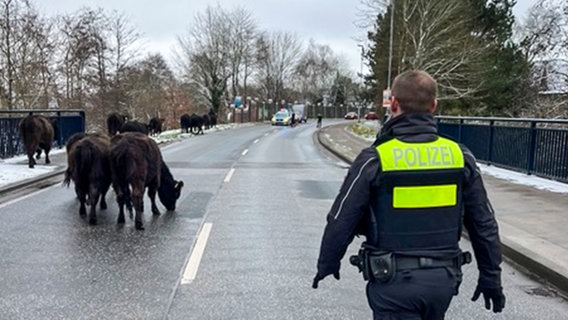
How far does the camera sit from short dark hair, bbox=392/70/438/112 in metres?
2.67

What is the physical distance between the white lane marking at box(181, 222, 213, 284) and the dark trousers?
307cm

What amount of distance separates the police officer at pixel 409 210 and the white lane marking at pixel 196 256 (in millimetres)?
3010

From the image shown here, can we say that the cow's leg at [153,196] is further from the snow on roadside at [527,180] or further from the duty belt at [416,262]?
the snow on roadside at [527,180]

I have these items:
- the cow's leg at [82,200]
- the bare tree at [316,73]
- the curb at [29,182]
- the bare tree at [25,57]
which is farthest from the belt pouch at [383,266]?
the bare tree at [316,73]

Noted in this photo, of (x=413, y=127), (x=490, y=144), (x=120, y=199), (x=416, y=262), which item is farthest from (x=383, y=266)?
(x=490, y=144)

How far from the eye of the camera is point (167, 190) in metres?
8.89

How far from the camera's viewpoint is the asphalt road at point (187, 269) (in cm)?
459

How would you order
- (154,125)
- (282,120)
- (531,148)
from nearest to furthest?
(531,148) → (154,125) → (282,120)

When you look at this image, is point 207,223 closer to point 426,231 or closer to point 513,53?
point 426,231

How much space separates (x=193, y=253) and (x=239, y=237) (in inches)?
40.1

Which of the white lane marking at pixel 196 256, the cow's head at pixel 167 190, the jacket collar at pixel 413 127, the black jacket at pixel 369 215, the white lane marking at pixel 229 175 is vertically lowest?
the white lane marking at pixel 229 175

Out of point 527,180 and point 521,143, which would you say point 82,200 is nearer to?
point 527,180

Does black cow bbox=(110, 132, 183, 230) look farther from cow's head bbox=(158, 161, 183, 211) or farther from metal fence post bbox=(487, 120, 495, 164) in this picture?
metal fence post bbox=(487, 120, 495, 164)

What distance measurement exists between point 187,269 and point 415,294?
3624 millimetres
